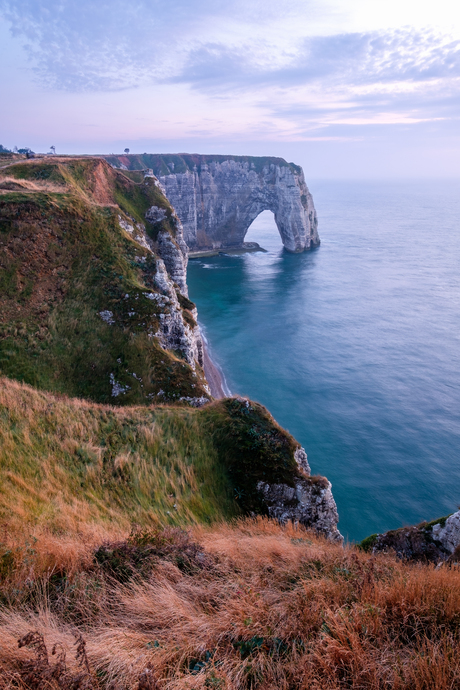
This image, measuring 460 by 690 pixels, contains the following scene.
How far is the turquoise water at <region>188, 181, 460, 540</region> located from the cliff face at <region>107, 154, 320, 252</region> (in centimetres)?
2251

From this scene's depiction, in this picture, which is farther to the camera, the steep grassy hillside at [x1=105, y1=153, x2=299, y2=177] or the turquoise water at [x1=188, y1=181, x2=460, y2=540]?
the steep grassy hillside at [x1=105, y1=153, x2=299, y2=177]

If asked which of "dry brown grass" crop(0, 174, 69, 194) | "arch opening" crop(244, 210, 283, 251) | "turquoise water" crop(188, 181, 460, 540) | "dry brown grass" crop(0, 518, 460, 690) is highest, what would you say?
"arch opening" crop(244, 210, 283, 251)

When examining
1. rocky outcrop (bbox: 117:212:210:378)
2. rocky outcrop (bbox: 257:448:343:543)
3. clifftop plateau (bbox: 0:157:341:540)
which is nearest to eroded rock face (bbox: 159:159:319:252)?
clifftop plateau (bbox: 0:157:341:540)

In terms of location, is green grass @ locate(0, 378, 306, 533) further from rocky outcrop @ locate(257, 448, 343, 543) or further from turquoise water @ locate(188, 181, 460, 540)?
turquoise water @ locate(188, 181, 460, 540)

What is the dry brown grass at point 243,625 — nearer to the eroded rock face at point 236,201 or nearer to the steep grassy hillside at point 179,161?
the eroded rock face at point 236,201

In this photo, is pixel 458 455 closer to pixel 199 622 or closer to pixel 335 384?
pixel 335 384

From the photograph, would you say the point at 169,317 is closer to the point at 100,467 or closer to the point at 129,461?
the point at 129,461

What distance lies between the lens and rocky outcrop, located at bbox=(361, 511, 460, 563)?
1321cm

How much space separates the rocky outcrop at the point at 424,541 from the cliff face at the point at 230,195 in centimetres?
13253

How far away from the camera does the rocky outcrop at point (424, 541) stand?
1321 centimetres

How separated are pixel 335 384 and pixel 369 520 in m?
23.5

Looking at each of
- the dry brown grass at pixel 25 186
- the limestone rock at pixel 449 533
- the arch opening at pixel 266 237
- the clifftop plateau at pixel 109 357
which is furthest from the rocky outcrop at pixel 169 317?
the arch opening at pixel 266 237

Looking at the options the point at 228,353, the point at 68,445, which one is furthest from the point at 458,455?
the point at 68,445

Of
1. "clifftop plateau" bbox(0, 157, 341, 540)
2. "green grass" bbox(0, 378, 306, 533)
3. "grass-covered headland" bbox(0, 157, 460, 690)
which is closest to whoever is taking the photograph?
"grass-covered headland" bbox(0, 157, 460, 690)
